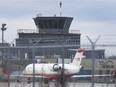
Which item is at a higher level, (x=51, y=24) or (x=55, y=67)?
(x=51, y=24)

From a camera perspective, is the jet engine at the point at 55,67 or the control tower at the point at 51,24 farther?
the control tower at the point at 51,24

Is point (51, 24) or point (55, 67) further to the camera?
point (51, 24)

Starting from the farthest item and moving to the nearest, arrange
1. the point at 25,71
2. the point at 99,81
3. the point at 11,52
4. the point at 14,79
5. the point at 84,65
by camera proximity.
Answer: the point at 84,65, the point at 25,71, the point at 99,81, the point at 14,79, the point at 11,52

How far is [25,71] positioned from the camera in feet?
121

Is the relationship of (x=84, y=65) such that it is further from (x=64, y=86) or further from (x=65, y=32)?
(x=65, y=32)

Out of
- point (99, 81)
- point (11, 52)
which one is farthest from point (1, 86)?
point (99, 81)

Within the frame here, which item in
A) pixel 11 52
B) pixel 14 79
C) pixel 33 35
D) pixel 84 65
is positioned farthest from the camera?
pixel 33 35

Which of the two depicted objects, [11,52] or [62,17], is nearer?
[11,52]

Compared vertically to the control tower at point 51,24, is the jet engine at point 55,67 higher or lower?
lower

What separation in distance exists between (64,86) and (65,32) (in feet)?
250

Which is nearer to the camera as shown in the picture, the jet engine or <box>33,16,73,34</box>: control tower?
the jet engine

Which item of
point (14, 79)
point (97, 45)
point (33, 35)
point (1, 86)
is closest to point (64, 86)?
point (97, 45)

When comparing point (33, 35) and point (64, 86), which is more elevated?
point (33, 35)

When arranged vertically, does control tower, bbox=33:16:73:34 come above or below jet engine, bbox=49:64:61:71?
above
